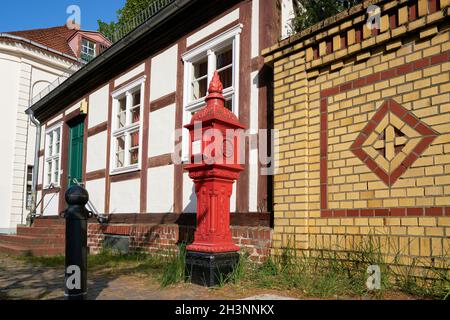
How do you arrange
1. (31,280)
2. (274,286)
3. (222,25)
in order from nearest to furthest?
(274,286) < (31,280) < (222,25)

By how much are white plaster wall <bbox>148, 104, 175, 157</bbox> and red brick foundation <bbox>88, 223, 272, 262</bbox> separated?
1.41 metres

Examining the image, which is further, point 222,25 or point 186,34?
point 186,34

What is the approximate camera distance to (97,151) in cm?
959

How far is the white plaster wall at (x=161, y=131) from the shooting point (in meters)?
7.09

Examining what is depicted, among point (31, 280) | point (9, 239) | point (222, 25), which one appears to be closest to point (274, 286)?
point (31, 280)

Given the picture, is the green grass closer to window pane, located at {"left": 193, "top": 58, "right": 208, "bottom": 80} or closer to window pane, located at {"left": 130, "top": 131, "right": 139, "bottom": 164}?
window pane, located at {"left": 193, "top": 58, "right": 208, "bottom": 80}

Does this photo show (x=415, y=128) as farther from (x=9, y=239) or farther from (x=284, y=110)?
(x=9, y=239)

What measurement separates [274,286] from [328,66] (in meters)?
2.44

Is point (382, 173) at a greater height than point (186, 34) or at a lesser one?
lesser

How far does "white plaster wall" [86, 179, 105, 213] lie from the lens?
9.14 m

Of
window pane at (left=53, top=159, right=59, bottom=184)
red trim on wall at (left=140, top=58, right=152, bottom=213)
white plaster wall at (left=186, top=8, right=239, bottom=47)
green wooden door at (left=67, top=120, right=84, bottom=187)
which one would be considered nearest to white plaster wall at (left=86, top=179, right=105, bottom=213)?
green wooden door at (left=67, top=120, right=84, bottom=187)

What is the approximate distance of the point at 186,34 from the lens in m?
7.09

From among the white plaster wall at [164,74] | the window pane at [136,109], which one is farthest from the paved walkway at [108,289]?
the window pane at [136,109]

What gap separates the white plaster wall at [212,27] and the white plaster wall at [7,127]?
10.6 meters
